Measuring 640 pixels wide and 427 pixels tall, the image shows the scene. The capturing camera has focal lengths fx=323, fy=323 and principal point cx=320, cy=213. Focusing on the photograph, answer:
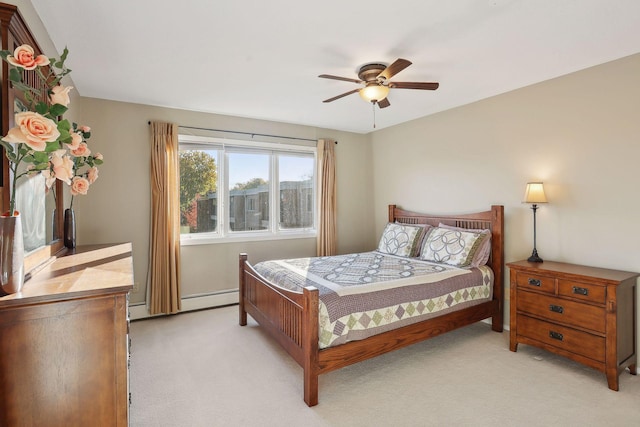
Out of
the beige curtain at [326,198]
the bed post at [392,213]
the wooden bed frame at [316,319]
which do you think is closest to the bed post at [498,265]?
the wooden bed frame at [316,319]

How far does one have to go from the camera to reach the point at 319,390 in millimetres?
2479

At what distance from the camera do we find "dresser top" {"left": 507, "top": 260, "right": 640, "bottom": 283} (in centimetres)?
253

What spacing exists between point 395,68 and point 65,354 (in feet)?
8.34

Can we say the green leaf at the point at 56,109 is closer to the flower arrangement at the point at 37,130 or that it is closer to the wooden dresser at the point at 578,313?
the flower arrangement at the point at 37,130

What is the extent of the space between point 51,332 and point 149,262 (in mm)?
2801

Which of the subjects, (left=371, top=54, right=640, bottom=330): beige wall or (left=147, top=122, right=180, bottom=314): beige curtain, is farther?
(left=147, top=122, right=180, bottom=314): beige curtain

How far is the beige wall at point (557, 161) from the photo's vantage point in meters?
2.75

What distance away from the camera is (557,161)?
10.4 feet

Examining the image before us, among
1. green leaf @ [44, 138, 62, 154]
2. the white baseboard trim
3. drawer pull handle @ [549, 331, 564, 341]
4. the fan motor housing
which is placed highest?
the fan motor housing

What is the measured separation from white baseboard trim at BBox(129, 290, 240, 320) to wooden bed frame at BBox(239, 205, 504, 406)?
2.67 feet

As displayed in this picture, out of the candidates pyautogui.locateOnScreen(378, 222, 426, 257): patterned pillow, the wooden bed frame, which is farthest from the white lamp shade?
pyautogui.locateOnScreen(378, 222, 426, 257): patterned pillow

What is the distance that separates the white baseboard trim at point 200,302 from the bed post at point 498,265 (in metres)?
3.25

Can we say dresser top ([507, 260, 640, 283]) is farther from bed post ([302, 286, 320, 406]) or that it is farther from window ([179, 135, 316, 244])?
window ([179, 135, 316, 244])

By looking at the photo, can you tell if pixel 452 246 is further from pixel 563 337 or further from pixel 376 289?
pixel 376 289
